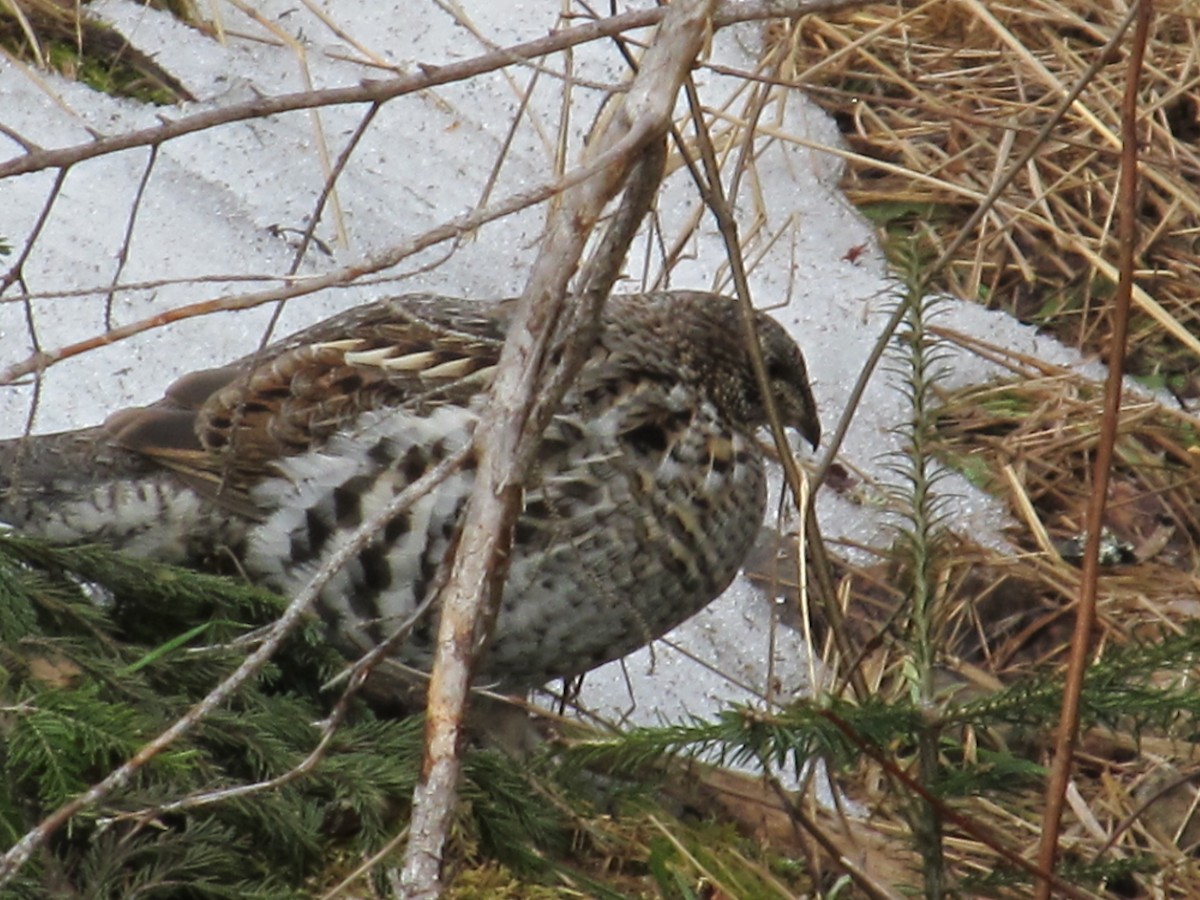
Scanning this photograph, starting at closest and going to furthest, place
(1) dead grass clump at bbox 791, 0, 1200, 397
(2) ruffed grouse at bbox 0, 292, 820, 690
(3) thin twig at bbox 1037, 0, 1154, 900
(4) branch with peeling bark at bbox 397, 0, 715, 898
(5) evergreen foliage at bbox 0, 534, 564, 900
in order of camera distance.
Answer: (4) branch with peeling bark at bbox 397, 0, 715, 898 → (3) thin twig at bbox 1037, 0, 1154, 900 → (5) evergreen foliage at bbox 0, 534, 564, 900 → (2) ruffed grouse at bbox 0, 292, 820, 690 → (1) dead grass clump at bbox 791, 0, 1200, 397

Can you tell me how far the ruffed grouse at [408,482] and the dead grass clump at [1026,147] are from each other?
1.67 metres

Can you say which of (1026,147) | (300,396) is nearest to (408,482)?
(300,396)

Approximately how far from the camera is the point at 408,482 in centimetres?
307

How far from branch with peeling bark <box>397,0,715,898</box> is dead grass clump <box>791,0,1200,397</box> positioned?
9.05ft

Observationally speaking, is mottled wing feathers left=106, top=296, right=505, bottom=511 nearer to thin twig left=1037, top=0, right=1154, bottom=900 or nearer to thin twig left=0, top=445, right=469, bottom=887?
thin twig left=1037, top=0, right=1154, bottom=900

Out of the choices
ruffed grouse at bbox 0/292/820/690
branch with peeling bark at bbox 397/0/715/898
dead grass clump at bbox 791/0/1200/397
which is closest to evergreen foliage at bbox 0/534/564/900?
ruffed grouse at bbox 0/292/820/690

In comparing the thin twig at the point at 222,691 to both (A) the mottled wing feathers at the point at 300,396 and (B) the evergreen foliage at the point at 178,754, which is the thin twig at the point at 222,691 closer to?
(B) the evergreen foliage at the point at 178,754

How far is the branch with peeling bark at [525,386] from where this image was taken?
4.57ft

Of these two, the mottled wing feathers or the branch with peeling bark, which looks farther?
the mottled wing feathers

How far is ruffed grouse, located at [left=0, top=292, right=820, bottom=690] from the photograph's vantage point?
10.1ft

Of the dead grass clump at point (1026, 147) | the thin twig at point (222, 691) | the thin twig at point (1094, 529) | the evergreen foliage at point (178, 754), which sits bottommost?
the evergreen foliage at point (178, 754)

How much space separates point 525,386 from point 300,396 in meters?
1.65

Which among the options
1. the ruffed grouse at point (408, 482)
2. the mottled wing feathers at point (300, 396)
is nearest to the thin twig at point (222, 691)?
the ruffed grouse at point (408, 482)

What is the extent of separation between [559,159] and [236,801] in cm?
201
